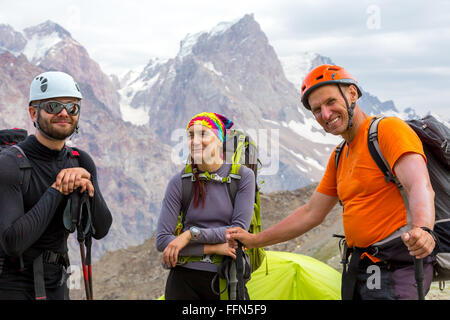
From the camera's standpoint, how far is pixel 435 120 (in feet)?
12.8

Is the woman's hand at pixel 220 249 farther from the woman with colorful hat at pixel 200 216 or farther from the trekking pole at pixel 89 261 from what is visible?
the trekking pole at pixel 89 261

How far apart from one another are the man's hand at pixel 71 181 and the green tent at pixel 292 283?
12.1 feet

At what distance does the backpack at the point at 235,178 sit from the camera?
497cm

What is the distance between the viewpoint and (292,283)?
6.93 m

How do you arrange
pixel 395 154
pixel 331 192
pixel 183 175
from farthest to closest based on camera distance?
pixel 183 175 → pixel 331 192 → pixel 395 154

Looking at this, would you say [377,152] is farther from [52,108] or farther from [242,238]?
[52,108]

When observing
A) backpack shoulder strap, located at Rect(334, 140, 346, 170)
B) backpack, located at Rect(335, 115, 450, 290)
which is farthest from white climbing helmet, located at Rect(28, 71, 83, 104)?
backpack, located at Rect(335, 115, 450, 290)

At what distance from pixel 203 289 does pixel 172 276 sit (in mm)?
358

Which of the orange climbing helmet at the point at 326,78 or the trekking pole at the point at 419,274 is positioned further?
the orange climbing helmet at the point at 326,78

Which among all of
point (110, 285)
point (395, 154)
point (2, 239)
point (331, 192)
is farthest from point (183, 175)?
point (110, 285)

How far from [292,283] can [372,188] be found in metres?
3.69

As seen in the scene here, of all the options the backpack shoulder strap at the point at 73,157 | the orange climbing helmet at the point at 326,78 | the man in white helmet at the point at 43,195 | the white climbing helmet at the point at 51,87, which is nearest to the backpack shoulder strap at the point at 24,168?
the man in white helmet at the point at 43,195

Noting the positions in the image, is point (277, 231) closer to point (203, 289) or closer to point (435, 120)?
point (203, 289)

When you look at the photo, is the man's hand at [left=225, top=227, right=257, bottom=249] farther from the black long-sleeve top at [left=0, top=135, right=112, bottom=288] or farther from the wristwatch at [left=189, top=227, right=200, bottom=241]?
the black long-sleeve top at [left=0, top=135, right=112, bottom=288]
